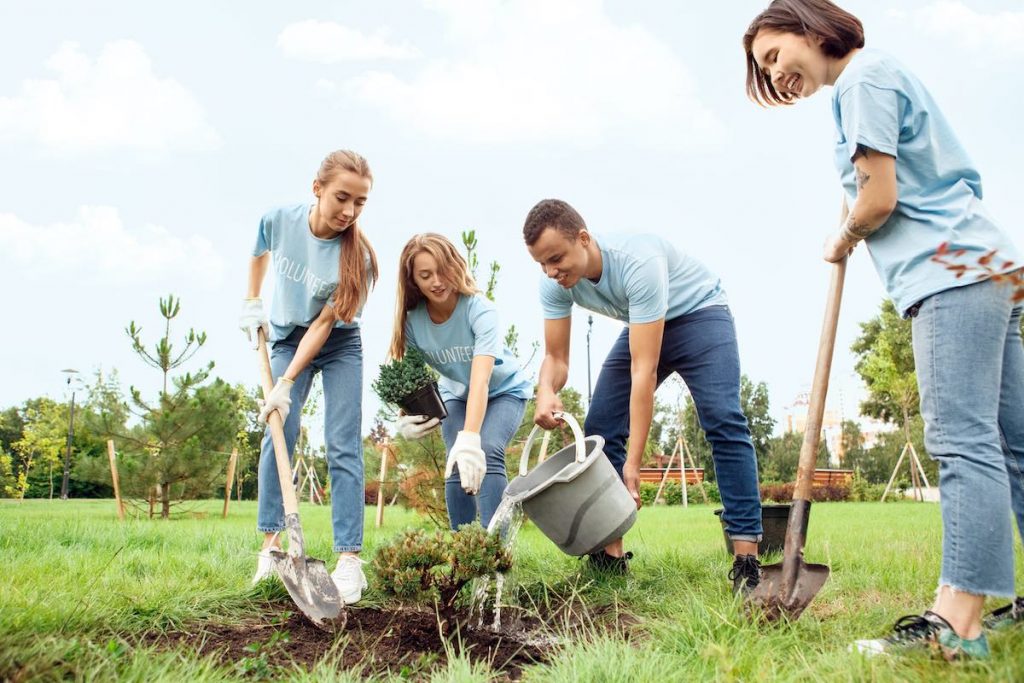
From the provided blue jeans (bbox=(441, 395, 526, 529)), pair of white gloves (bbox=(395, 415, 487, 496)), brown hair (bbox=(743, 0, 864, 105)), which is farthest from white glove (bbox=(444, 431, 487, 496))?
brown hair (bbox=(743, 0, 864, 105))

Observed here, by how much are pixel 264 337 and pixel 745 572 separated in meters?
2.08

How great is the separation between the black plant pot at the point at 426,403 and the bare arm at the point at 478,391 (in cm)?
36

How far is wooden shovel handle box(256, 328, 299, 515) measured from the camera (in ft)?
8.96

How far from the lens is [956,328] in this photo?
1.75 metres

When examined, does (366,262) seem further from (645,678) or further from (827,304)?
(645,678)

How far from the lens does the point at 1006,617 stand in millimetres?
1989

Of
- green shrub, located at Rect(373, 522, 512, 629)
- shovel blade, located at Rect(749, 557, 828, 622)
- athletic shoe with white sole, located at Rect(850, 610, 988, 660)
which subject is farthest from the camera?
green shrub, located at Rect(373, 522, 512, 629)

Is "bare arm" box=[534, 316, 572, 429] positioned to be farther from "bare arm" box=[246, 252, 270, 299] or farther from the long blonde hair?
"bare arm" box=[246, 252, 270, 299]

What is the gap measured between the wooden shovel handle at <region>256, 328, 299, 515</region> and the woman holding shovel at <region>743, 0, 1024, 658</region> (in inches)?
72.7

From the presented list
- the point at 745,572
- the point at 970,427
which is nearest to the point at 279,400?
the point at 745,572

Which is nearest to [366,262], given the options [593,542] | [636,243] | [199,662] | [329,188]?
[329,188]

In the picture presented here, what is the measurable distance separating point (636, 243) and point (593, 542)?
3.56ft

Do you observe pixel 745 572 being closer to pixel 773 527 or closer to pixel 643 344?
pixel 643 344

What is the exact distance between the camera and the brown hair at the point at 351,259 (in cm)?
288
